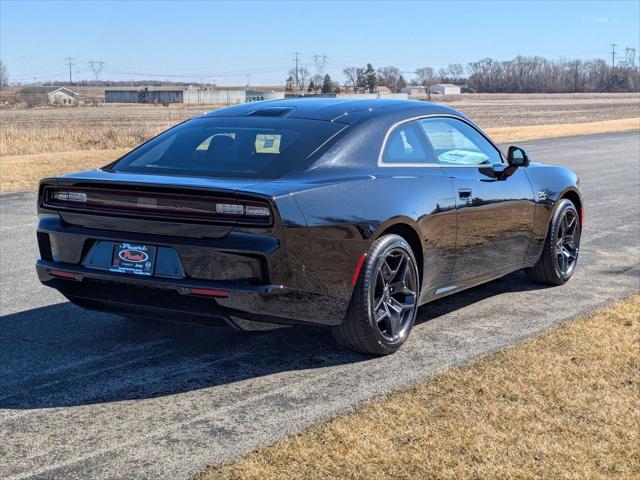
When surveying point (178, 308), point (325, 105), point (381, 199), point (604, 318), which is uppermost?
point (325, 105)

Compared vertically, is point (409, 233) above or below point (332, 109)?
below

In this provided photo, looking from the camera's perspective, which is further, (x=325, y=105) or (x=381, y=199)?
(x=325, y=105)

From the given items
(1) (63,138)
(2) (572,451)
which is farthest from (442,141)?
(1) (63,138)

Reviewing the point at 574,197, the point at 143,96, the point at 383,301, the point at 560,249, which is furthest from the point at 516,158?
the point at 143,96

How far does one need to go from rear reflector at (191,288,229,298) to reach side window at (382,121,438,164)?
1.46m

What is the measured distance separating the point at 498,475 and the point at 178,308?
6.52ft

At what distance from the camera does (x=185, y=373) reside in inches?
201

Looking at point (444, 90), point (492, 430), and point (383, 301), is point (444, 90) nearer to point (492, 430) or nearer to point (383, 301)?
point (383, 301)

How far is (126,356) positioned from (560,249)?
380cm

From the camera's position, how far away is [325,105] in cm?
609

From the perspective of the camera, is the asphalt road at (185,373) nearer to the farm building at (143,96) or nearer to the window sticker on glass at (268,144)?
the window sticker on glass at (268,144)

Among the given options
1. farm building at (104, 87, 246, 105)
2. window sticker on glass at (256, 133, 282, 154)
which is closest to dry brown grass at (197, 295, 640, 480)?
window sticker on glass at (256, 133, 282, 154)

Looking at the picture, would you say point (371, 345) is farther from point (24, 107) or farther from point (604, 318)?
point (24, 107)

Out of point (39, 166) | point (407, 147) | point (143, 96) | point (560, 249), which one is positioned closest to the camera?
point (407, 147)
